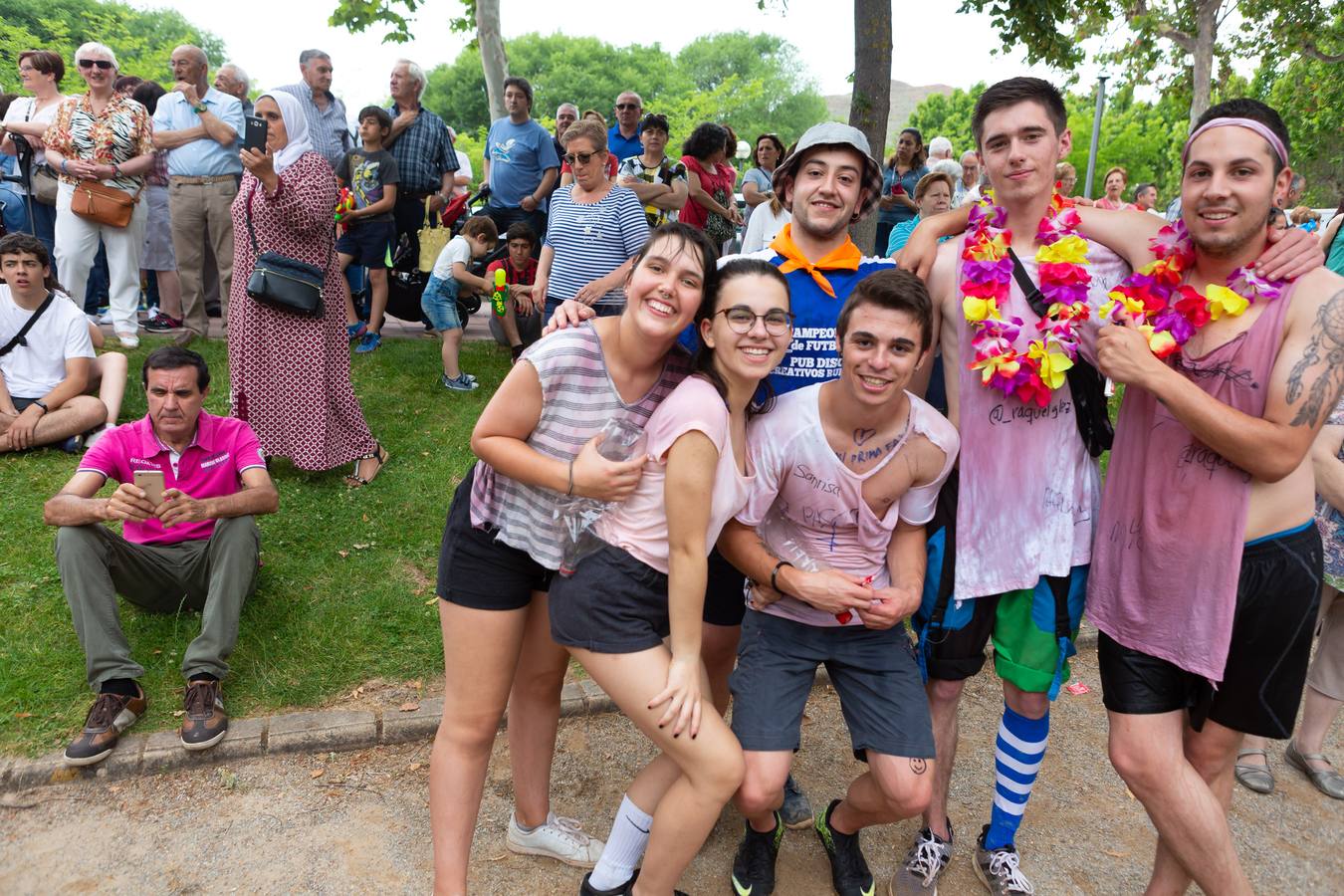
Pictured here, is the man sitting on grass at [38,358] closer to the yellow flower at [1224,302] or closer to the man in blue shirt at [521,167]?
the man in blue shirt at [521,167]

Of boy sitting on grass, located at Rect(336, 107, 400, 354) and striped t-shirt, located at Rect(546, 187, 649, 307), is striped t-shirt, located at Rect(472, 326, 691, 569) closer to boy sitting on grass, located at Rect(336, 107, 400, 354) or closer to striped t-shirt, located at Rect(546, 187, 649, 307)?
striped t-shirt, located at Rect(546, 187, 649, 307)

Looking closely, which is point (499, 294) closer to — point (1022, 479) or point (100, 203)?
point (100, 203)

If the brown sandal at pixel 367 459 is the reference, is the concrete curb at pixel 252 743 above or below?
below

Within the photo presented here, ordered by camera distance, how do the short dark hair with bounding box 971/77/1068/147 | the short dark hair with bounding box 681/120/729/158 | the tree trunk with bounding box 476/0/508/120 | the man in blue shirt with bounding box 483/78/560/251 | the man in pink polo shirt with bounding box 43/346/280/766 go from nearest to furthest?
the short dark hair with bounding box 971/77/1068/147 < the man in pink polo shirt with bounding box 43/346/280/766 < the short dark hair with bounding box 681/120/729/158 < the man in blue shirt with bounding box 483/78/560/251 < the tree trunk with bounding box 476/0/508/120

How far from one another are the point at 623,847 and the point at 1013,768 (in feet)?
4.39

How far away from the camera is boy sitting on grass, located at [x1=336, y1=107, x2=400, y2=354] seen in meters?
7.77

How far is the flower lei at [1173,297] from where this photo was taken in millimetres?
2311

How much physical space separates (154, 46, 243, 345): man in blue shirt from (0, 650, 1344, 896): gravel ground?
17.5 feet

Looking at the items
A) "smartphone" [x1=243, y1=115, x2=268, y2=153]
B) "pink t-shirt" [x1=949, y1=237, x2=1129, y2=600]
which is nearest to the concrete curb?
"pink t-shirt" [x1=949, y1=237, x2=1129, y2=600]

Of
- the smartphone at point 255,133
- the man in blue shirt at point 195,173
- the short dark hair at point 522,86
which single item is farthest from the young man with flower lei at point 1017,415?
the man in blue shirt at point 195,173

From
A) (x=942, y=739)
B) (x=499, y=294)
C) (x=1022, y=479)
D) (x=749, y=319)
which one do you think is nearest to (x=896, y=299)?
(x=749, y=319)

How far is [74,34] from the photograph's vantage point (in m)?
44.8

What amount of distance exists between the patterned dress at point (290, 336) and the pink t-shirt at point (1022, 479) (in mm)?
4055

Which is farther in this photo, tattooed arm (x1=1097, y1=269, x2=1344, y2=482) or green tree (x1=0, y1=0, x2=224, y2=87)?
green tree (x1=0, y1=0, x2=224, y2=87)
